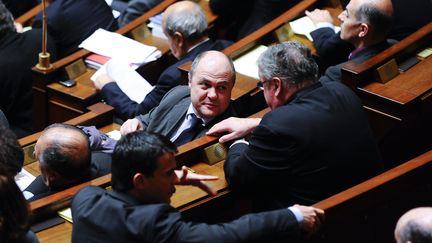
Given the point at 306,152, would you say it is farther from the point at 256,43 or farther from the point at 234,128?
the point at 256,43

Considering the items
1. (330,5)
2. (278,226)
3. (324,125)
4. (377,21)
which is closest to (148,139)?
(278,226)

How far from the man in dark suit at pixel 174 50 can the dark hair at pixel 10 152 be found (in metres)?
0.77

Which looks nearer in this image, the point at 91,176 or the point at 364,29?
the point at 91,176

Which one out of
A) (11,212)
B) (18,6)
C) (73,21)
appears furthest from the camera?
(18,6)

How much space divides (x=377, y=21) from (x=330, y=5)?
2.19ft

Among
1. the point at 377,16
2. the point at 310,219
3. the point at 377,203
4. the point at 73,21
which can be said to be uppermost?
the point at 73,21

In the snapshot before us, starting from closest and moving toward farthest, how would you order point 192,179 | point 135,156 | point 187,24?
point 135,156
point 192,179
point 187,24

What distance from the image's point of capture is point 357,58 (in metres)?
2.92

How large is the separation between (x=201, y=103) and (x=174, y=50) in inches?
27.0

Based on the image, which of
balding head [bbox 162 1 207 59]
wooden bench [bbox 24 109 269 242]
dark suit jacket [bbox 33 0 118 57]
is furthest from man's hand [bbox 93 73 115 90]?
wooden bench [bbox 24 109 269 242]

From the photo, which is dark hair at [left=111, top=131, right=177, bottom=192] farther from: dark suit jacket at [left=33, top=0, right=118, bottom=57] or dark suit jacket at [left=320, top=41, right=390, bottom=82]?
dark suit jacket at [left=33, top=0, right=118, bottom=57]

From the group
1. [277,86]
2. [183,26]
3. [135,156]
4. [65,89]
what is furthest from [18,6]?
[135,156]

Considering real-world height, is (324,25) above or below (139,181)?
below

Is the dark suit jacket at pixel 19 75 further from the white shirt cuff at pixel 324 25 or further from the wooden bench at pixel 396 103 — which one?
the wooden bench at pixel 396 103
